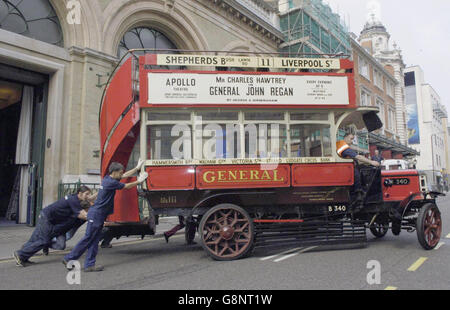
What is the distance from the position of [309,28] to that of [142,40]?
12.0 metres

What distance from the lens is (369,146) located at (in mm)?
29031

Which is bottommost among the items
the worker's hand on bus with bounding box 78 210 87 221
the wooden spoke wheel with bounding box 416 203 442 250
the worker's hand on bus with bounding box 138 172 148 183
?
the wooden spoke wheel with bounding box 416 203 442 250

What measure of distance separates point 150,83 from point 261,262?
3.50 m

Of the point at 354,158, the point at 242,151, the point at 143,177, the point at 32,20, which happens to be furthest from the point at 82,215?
the point at 32,20

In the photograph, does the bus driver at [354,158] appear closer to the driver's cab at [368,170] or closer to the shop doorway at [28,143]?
the driver's cab at [368,170]

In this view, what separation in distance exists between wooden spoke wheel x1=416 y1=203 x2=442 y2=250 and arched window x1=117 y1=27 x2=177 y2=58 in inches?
452

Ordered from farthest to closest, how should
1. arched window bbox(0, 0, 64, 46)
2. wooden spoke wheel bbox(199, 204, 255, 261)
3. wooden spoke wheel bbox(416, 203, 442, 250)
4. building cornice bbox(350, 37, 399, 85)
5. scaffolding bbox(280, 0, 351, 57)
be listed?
building cornice bbox(350, 37, 399, 85) → scaffolding bbox(280, 0, 351, 57) → arched window bbox(0, 0, 64, 46) → wooden spoke wheel bbox(416, 203, 442, 250) → wooden spoke wheel bbox(199, 204, 255, 261)

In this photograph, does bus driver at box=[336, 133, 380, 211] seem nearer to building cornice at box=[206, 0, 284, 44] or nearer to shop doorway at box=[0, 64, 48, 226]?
shop doorway at box=[0, 64, 48, 226]

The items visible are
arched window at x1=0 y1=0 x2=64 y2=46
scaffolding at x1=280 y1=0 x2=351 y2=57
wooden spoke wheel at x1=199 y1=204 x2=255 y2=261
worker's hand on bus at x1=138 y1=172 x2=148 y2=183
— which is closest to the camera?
worker's hand on bus at x1=138 y1=172 x2=148 y2=183

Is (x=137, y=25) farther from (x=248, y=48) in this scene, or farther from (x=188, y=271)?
(x=188, y=271)

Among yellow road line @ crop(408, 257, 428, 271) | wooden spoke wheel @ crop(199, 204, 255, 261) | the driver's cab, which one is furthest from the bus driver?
wooden spoke wheel @ crop(199, 204, 255, 261)

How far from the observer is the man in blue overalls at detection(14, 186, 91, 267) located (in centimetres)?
568

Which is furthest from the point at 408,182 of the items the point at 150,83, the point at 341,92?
the point at 150,83

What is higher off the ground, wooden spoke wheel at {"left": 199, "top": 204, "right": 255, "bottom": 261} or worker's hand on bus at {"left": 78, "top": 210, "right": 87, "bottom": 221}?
worker's hand on bus at {"left": 78, "top": 210, "right": 87, "bottom": 221}
